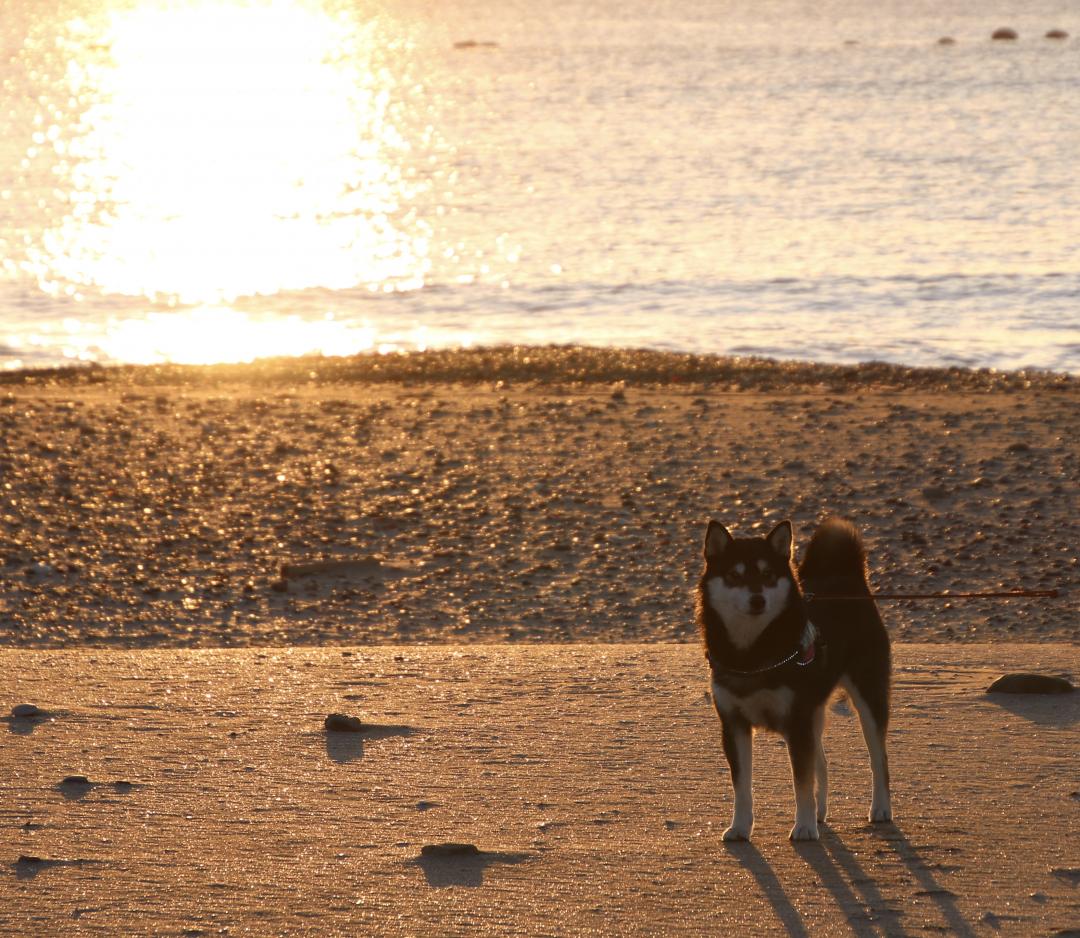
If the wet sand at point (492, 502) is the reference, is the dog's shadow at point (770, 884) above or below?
below

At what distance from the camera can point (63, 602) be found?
32.3 ft

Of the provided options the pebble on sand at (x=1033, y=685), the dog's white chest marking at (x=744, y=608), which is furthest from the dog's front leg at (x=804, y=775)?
the pebble on sand at (x=1033, y=685)

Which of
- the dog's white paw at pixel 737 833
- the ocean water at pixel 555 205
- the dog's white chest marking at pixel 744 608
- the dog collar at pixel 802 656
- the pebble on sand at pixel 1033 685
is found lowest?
the dog's white paw at pixel 737 833

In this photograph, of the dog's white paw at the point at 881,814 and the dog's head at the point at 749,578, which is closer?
the dog's head at the point at 749,578

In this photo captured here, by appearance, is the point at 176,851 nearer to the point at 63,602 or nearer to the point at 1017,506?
the point at 63,602

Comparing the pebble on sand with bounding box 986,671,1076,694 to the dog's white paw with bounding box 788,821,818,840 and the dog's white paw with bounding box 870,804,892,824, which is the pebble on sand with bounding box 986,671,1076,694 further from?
the dog's white paw with bounding box 788,821,818,840

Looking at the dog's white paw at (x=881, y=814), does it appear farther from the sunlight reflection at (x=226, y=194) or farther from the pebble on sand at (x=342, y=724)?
the sunlight reflection at (x=226, y=194)

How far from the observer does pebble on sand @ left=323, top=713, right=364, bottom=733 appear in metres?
6.98

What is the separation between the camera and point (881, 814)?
230 inches

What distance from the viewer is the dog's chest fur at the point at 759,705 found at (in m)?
5.35

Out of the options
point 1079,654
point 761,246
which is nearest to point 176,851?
point 1079,654

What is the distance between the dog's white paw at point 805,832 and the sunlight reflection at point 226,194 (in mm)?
14495

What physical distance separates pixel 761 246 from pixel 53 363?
13146 mm

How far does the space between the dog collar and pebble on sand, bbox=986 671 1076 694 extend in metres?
2.28
